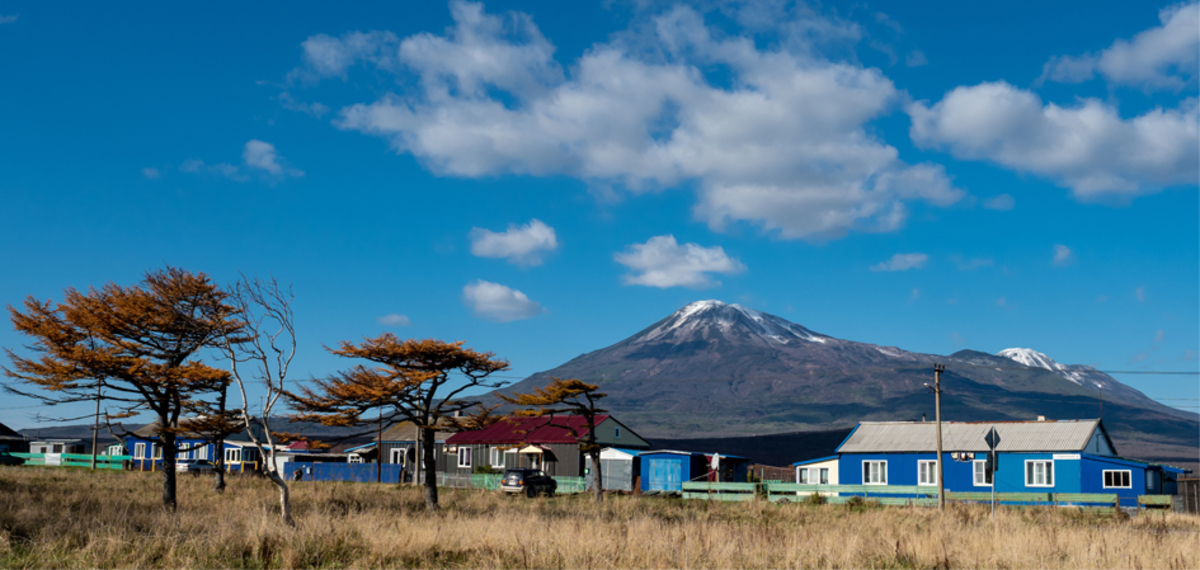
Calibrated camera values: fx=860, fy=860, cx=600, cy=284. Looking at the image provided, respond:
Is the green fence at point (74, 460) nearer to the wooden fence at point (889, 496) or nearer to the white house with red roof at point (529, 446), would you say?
the white house with red roof at point (529, 446)

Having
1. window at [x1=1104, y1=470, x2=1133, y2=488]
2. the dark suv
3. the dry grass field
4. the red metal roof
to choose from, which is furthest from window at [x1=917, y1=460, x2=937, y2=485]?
the dry grass field

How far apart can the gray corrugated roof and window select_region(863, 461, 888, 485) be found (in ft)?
2.55

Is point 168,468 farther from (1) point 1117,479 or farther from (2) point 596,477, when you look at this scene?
(1) point 1117,479

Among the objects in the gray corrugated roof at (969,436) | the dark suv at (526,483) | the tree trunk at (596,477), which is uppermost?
the gray corrugated roof at (969,436)

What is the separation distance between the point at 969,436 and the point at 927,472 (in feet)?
11.1

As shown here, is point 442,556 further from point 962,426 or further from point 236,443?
point 236,443

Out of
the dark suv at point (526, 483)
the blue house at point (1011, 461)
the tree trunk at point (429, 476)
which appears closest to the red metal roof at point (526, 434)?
the dark suv at point (526, 483)

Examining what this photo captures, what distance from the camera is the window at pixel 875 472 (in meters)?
48.2

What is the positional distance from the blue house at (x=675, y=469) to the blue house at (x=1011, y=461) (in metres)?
9.31

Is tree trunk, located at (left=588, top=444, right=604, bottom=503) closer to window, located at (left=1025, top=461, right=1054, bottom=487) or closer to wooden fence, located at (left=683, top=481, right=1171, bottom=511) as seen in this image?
wooden fence, located at (left=683, top=481, right=1171, bottom=511)

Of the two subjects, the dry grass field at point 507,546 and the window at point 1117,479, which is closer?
the dry grass field at point 507,546

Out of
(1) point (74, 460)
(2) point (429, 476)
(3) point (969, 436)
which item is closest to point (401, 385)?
(2) point (429, 476)

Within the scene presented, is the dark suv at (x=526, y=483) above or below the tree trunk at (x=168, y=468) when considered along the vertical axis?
below

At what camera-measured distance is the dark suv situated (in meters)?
44.3
